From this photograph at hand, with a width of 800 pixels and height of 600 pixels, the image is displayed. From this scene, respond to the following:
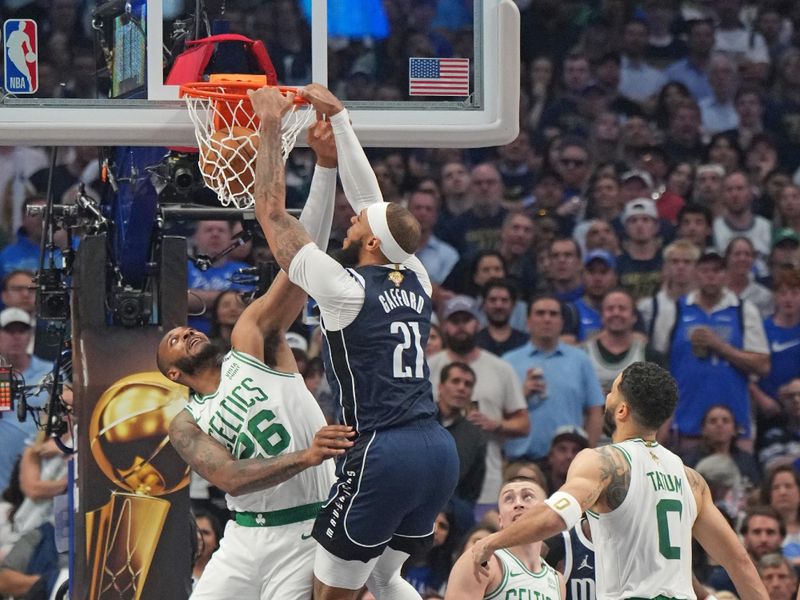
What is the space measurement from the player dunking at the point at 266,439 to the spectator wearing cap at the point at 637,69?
7.92 m

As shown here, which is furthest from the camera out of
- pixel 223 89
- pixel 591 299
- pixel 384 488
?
pixel 591 299

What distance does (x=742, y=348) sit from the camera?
12.0 metres

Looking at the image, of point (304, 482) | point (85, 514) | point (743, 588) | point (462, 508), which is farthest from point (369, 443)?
point (462, 508)

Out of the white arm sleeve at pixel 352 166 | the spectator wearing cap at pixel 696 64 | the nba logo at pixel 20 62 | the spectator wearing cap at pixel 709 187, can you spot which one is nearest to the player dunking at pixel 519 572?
the white arm sleeve at pixel 352 166

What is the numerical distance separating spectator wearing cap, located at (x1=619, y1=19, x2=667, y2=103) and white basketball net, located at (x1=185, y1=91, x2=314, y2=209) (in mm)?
7568

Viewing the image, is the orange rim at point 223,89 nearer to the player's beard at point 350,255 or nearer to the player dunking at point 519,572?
the player's beard at point 350,255

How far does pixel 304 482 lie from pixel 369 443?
585 millimetres

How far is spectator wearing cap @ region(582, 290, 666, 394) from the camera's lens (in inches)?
455

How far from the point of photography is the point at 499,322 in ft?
38.1

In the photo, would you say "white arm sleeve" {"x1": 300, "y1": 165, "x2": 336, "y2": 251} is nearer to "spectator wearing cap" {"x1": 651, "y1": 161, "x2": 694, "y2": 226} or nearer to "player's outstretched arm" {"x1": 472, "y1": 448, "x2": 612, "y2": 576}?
"player's outstretched arm" {"x1": 472, "y1": 448, "x2": 612, "y2": 576}

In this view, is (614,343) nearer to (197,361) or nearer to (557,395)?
(557,395)

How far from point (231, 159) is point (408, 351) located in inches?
53.9

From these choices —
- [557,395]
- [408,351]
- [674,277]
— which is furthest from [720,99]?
[408,351]

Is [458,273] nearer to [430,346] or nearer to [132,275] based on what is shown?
[430,346]
